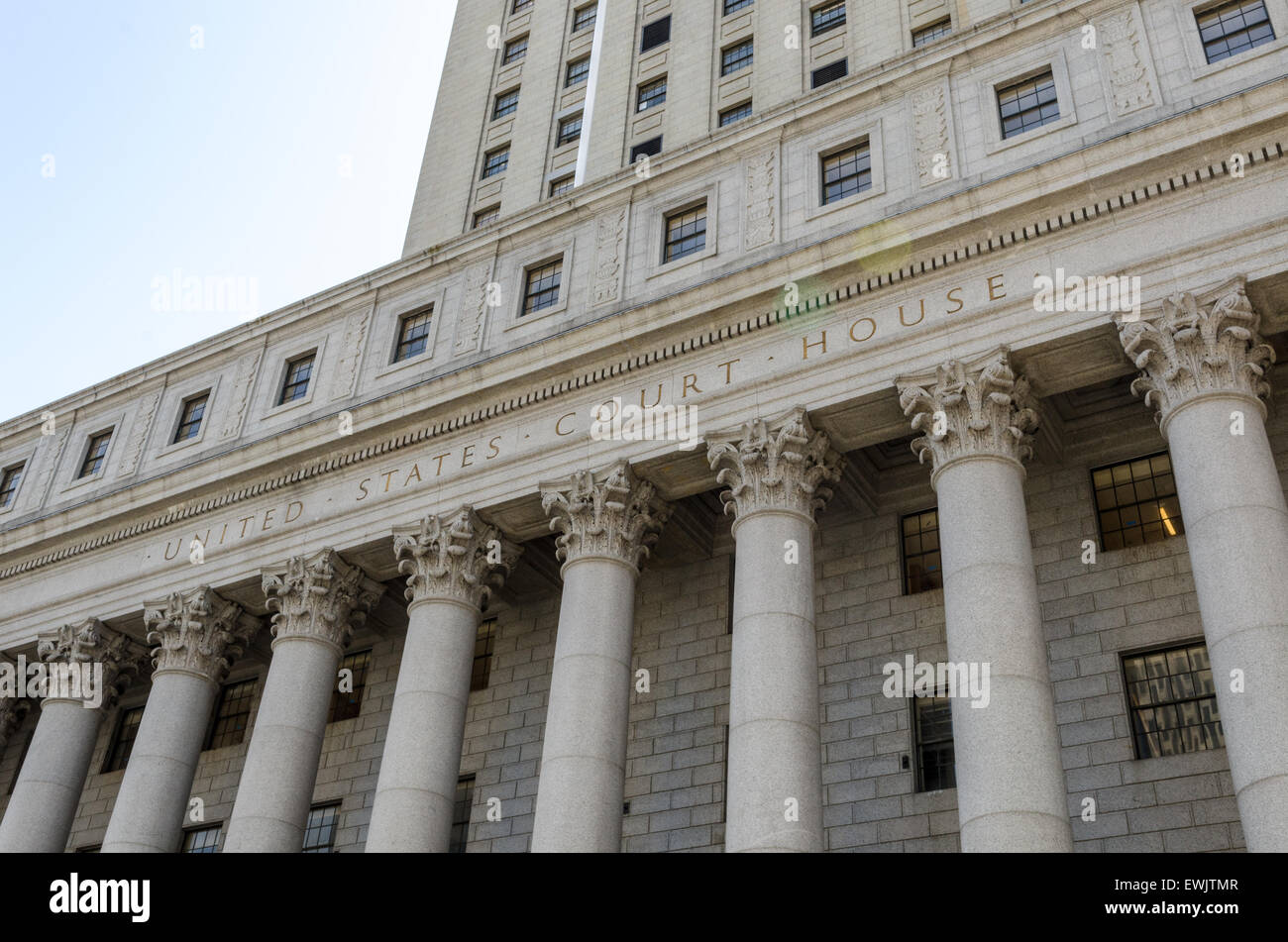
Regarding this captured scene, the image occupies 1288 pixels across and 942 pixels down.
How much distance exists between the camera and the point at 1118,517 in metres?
28.0

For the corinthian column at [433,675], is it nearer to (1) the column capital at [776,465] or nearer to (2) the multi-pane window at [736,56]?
(1) the column capital at [776,465]

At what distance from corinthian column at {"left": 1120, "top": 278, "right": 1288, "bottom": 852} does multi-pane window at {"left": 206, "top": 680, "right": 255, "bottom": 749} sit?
2636cm

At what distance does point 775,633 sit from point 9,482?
31351mm

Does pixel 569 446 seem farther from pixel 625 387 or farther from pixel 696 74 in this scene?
pixel 696 74

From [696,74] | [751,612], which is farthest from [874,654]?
[696,74]

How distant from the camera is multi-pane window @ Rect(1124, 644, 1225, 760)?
24656mm

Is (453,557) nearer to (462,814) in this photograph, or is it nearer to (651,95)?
(462,814)

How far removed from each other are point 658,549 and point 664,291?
6.61 m

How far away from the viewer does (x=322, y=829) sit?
33.9 meters

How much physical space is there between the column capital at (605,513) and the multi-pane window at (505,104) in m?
31.6

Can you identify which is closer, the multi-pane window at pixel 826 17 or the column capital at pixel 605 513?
the column capital at pixel 605 513

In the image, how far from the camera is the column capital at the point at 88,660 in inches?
1384

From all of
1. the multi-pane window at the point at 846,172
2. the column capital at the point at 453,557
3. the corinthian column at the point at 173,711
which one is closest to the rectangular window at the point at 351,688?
the corinthian column at the point at 173,711

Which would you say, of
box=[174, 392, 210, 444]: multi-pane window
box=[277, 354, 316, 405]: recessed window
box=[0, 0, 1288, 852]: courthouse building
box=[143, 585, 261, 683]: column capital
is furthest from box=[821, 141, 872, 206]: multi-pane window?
box=[174, 392, 210, 444]: multi-pane window
